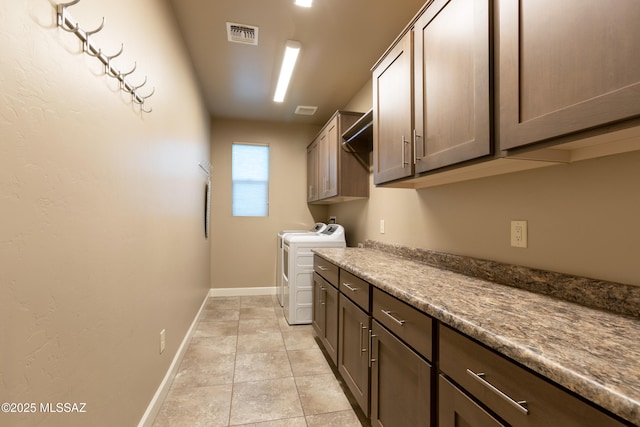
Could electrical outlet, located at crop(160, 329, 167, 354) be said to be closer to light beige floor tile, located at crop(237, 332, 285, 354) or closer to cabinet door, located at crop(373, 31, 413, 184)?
light beige floor tile, located at crop(237, 332, 285, 354)

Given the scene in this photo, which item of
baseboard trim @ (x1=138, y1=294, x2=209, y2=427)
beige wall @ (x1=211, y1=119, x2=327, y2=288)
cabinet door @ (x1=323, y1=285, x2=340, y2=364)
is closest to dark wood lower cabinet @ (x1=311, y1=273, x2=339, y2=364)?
cabinet door @ (x1=323, y1=285, x2=340, y2=364)

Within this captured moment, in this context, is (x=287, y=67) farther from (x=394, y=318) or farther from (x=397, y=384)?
(x=397, y=384)

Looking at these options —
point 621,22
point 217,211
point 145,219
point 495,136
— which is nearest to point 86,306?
point 145,219

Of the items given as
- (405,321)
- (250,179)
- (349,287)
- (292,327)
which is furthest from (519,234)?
(250,179)

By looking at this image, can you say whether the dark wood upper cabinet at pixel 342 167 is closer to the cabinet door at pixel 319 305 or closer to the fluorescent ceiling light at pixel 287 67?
the fluorescent ceiling light at pixel 287 67

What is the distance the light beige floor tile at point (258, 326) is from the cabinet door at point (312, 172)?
5.52 feet

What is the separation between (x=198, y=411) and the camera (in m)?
1.83

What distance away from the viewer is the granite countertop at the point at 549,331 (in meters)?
0.55

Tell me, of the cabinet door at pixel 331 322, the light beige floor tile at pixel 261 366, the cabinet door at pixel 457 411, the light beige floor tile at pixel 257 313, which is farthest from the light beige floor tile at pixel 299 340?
the cabinet door at pixel 457 411

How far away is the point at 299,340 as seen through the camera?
2.90 metres

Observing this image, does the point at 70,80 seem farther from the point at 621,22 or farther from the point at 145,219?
the point at 621,22

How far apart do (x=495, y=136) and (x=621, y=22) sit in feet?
1.42

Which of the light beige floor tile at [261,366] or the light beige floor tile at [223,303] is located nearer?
the light beige floor tile at [261,366]

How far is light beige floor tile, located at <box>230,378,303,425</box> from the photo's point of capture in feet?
5.84
